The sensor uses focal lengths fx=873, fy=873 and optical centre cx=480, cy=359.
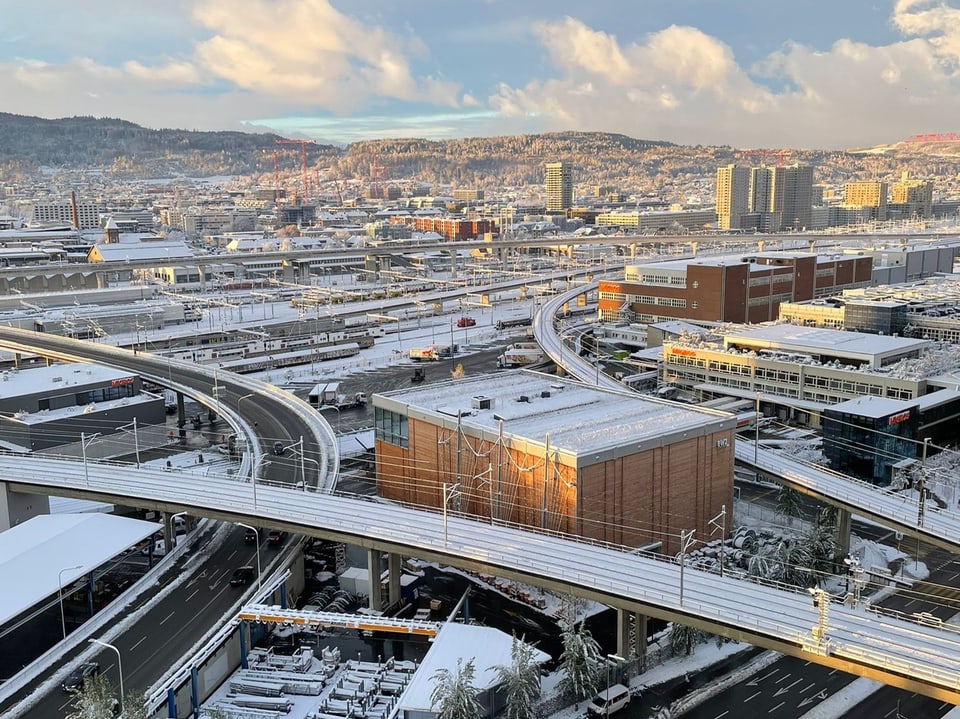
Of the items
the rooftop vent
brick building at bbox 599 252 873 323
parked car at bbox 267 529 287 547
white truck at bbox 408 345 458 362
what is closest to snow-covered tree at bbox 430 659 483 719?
parked car at bbox 267 529 287 547

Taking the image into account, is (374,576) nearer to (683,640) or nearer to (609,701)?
(609,701)

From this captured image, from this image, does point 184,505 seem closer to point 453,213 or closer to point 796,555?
point 796,555

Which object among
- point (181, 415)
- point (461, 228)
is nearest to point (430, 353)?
point (181, 415)

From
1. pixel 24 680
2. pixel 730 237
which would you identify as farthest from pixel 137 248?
pixel 24 680

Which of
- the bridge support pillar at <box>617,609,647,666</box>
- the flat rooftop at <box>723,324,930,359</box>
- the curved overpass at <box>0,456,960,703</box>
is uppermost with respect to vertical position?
the flat rooftop at <box>723,324,930,359</box>

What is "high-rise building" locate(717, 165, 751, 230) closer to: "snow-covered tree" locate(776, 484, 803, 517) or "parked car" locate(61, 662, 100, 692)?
"snow-covered tree" locate(776, 484, 803, 517)

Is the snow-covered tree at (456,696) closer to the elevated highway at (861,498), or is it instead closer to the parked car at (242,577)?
the parked car at (242,577)
